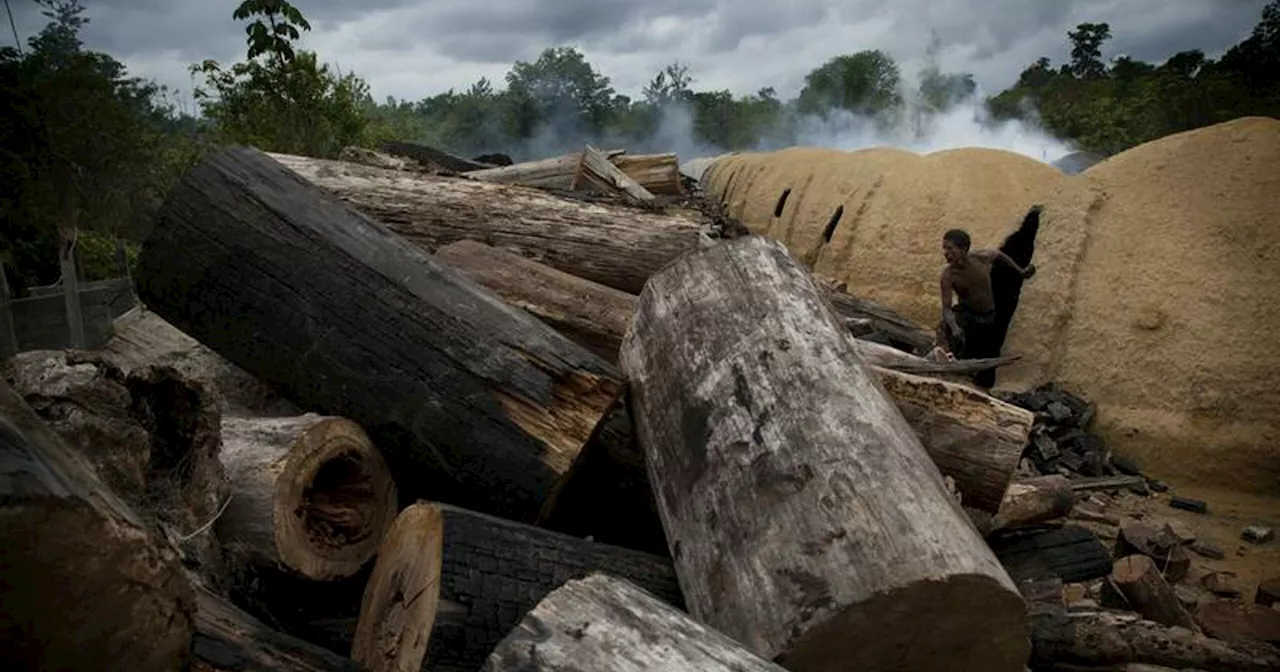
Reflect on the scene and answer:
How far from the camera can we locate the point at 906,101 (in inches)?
2274

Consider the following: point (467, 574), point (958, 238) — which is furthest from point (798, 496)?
point (958, 238)

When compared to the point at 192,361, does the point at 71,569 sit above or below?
above

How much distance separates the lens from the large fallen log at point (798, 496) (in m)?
2.08

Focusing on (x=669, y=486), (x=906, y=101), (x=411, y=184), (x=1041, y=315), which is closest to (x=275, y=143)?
(x=411, y=184)

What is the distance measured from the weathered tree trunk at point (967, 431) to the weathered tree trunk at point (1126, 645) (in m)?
0.52

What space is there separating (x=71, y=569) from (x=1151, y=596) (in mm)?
4136

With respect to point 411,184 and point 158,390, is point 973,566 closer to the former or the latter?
point 158,390

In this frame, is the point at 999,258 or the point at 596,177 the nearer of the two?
the point at 999,258

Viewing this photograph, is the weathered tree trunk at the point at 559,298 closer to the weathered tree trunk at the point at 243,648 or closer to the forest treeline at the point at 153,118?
the weathered tree trunk at the point at 243,648

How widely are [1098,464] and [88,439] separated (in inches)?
261

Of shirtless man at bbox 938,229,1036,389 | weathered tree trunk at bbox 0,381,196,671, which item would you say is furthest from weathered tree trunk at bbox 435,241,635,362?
shirtless man at bbox 938,229,1036,389

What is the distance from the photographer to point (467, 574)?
233cm

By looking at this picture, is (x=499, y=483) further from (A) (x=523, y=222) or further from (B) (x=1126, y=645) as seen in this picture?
(A) (x=523, y=222)

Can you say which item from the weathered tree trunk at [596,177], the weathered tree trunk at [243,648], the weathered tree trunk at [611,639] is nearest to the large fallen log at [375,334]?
the weathered tree trunk at [243,648]
